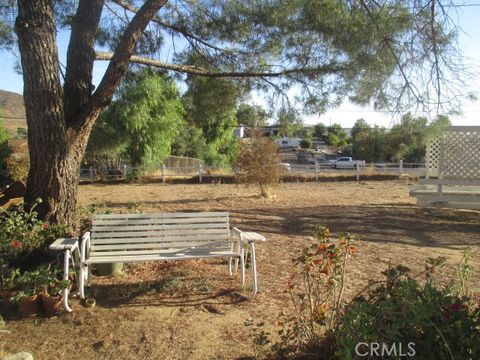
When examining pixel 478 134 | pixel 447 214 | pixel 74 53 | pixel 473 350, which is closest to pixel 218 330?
pixel 473 350

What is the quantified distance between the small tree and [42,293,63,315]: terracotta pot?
9348mm

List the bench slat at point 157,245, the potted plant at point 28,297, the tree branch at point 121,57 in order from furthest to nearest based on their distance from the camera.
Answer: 1. the tree branch at point 121,57
2. the bench slat at point 157,245
3. the potted plant at point 28,297

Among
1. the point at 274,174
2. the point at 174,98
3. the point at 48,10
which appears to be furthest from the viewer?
the point at 174,98

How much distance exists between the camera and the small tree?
12.9m

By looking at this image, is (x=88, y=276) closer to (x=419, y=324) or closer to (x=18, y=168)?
(x=419, y=324)

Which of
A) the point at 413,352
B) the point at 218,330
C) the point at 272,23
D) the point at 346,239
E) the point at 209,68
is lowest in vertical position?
the point at 218,330

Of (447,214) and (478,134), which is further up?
(478,134)

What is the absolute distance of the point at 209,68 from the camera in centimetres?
744

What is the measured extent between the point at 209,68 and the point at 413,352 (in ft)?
19.9

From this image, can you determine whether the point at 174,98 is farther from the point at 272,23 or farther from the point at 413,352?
the point at 413,352

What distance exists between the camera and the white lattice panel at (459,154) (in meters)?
10.4

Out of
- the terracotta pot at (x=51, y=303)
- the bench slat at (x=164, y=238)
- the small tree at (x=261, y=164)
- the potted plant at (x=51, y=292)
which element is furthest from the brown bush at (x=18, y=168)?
the terracotta pot at (x=51, y=303)

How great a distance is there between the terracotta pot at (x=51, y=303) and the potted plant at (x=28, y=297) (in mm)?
62

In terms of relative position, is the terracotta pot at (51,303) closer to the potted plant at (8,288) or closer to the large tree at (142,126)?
the potted plant at (8,288)
